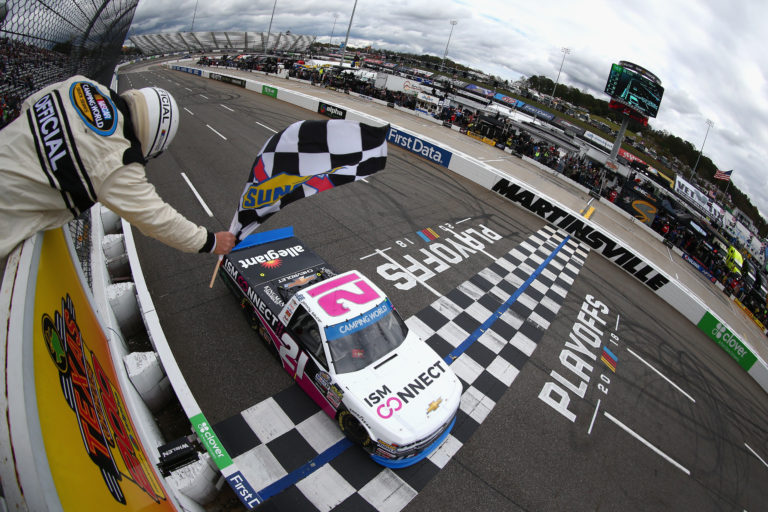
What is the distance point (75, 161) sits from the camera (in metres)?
1.81

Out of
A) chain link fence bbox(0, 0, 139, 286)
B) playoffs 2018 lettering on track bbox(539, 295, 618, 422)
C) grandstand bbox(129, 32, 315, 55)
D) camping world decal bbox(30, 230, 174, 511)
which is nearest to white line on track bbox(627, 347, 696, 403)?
playoffs 2018 lettering on track bbox(539, 295, 618, 422)

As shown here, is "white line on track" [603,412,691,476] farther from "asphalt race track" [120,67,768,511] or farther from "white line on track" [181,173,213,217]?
"white line on track" [181,173,213,217]

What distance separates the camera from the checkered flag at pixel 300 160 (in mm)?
4406

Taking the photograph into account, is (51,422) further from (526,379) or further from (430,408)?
(526,379)

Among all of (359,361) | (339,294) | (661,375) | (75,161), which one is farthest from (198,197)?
(661,375)

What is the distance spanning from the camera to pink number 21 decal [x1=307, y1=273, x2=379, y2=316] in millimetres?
5061

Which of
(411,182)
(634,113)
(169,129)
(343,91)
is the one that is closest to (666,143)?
(634,113)

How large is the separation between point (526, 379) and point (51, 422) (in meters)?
6.76

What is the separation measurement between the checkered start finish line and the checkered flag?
261 cm

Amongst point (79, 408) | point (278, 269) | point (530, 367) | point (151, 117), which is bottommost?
point (530, 367)

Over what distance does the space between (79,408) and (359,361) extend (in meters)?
3.51

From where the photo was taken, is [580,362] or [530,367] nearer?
[530,367]

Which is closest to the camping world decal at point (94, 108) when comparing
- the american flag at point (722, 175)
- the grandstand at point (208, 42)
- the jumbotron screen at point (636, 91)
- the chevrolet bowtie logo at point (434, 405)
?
the chevrolet bowtie logo at point (434, 405)

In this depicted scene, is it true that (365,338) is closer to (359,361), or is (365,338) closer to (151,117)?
(359,361)
